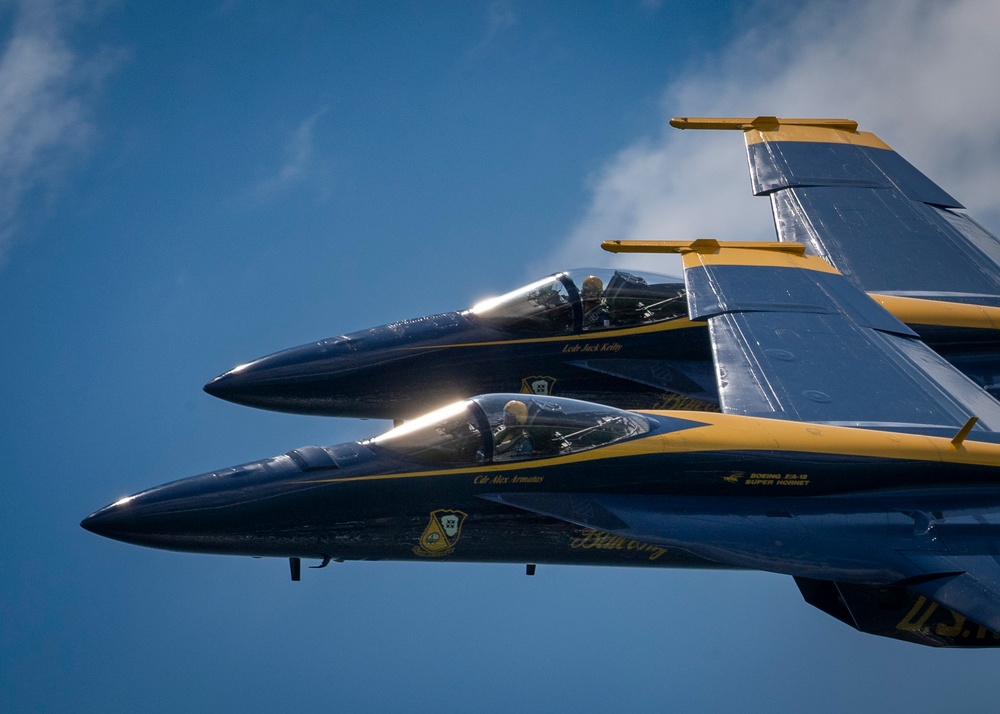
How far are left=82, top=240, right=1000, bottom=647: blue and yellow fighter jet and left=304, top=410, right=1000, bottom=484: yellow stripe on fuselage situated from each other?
0.07ft

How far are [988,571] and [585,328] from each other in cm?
680

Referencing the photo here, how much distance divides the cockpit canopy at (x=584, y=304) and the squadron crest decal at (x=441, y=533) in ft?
17.0

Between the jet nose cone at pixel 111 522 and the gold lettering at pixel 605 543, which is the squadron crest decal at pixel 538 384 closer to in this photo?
the gold lettering at pixel 605 543

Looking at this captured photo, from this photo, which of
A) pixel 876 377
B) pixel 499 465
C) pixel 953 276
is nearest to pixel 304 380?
pixel 499 465

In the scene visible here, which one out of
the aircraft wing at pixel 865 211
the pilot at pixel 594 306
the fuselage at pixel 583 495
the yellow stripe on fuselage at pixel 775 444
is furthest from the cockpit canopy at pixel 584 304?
the fuselage at pixel 583 495

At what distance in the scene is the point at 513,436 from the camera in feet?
39.3

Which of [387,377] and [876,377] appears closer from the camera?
[876,377]

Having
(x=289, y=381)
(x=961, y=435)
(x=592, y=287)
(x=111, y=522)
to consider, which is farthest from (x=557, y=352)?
(x=111, y=522)

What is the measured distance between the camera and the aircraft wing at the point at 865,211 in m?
18.4

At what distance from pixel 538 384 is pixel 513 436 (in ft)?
14.6

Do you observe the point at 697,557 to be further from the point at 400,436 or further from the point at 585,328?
the point at 585,328

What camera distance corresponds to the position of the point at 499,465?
11.9 m

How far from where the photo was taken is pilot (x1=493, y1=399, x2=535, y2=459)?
1194 cm

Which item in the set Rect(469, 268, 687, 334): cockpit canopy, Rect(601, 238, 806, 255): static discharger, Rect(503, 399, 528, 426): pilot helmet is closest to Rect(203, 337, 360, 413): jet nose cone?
Rect(469, 268, 687, 334): cockpit canopy
